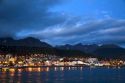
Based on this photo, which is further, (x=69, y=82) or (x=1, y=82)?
(x=69, y=82)

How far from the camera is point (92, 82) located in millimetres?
115312

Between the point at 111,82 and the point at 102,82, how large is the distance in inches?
95.9

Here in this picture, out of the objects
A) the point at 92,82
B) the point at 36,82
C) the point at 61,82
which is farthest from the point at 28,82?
the point at 92,82

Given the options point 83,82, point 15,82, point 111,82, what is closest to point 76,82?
point 83,82

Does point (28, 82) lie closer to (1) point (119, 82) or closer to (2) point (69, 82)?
(2) point (69, 82)

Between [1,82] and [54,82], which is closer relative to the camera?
[1,82]

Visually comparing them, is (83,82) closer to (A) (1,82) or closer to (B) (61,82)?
(B) (61,82)

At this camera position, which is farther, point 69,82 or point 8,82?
point 69,82

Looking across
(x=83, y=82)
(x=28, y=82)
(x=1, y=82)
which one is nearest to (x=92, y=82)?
(x=83, y=82)

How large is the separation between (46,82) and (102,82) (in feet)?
49.8

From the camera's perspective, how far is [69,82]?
112938 mm

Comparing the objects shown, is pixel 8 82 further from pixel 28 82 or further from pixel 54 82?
pixel 54 82

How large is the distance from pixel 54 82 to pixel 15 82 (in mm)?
10594

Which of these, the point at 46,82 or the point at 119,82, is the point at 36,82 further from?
the point at 119,82
